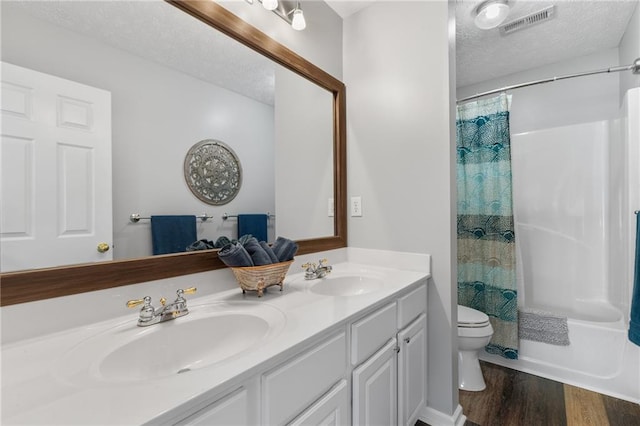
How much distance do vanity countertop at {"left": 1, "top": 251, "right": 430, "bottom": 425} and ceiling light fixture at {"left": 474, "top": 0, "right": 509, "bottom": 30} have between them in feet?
6.15

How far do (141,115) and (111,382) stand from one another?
82 centimetres

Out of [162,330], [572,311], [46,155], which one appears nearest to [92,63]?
[46,155]

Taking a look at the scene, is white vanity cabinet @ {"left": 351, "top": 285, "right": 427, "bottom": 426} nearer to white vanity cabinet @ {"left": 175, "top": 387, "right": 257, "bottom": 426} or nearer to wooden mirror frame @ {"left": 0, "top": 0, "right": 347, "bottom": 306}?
white vanity cabinet @ {"left": 175, "top": 387, "right": 257, "bottom": 426}

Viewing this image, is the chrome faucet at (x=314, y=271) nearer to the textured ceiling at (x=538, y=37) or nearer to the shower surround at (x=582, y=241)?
the shower surround at (x=582, y=241)

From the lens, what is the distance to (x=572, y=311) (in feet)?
7.57

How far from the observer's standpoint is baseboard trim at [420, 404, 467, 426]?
1.47 metres

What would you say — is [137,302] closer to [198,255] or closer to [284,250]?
[198,255]

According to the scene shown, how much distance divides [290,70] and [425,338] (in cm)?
159

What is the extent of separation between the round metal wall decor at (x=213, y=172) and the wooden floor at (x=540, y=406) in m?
1.77

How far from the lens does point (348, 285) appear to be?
153 cm

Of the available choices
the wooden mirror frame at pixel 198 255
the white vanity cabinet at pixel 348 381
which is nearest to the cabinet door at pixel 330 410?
the white vanity cabinet at pixel 348 381

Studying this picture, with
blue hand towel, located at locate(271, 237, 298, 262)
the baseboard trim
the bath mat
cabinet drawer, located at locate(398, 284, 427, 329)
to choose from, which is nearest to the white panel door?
blue hand towel, located at locate(271, 237, 298, 262)

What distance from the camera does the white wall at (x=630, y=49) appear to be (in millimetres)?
1778

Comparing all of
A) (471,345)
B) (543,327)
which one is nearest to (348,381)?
(471,345)
